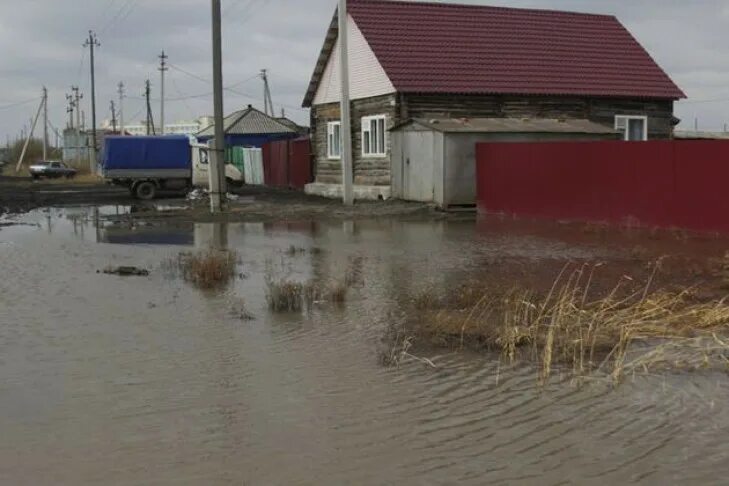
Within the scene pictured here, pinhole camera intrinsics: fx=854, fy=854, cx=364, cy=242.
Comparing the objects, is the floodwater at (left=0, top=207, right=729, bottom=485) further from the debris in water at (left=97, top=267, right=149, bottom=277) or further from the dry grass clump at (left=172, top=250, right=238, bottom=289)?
the debris in water at (left=97, top=267, right=149, bottom=277)

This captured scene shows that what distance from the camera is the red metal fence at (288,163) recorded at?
37219mm

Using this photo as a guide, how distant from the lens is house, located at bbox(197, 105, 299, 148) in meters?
60.0

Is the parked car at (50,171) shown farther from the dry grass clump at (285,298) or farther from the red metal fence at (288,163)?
the dry grass clump at (285,298)

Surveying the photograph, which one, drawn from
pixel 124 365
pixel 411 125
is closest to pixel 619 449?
pixel 124 365

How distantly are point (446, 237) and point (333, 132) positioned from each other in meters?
15.6

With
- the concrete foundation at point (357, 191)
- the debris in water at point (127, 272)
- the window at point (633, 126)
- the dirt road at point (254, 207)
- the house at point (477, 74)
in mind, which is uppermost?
the house at point (477, 74)

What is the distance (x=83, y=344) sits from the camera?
25.2 feet

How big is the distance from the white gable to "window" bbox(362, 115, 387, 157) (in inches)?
32.6

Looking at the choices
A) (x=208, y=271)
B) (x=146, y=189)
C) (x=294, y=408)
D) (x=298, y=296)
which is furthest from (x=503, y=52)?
(x=294, y=408)

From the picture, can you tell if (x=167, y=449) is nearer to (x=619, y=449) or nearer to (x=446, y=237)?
(x=619, y=449)

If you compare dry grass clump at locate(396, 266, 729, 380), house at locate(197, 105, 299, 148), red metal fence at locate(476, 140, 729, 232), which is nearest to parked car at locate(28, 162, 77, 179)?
house at locate(197, 105, 299, 148)

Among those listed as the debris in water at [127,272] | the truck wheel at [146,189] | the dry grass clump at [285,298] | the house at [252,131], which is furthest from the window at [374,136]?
the house at [252,131]

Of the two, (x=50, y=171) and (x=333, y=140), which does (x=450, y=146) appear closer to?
(x=333, y=140)

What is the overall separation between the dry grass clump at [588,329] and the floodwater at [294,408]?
343 mm
